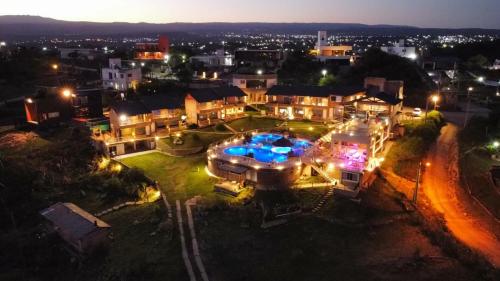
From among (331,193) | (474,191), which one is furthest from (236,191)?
(474,191)

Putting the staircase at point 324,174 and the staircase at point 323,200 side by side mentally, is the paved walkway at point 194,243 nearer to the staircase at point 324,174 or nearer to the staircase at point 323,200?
the staircase at point 323,200

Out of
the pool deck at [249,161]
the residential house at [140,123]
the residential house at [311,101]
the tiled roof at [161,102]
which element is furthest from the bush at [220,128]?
the residential house at [311,101]

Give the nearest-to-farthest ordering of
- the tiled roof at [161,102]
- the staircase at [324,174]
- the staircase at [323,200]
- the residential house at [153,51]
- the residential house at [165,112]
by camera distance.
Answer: the staircase at [323,200]
the staircase at [324,174]
the residential house at [165,112]
the tiled roof at [161,102]
the residential house at [153,51]

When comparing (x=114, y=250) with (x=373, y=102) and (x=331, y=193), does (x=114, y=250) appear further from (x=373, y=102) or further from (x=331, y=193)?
(x=373, y=102)

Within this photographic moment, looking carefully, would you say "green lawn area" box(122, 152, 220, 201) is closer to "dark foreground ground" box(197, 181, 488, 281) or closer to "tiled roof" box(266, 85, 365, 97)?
"dark foreground ground" box(197, 181, 488, 281)

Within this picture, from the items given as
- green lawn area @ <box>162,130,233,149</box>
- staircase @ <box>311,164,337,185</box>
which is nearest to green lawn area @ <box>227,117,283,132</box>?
green lawn area @ <box>162,130,233,149</box>

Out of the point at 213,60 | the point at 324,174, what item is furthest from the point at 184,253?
the point at 213,60
